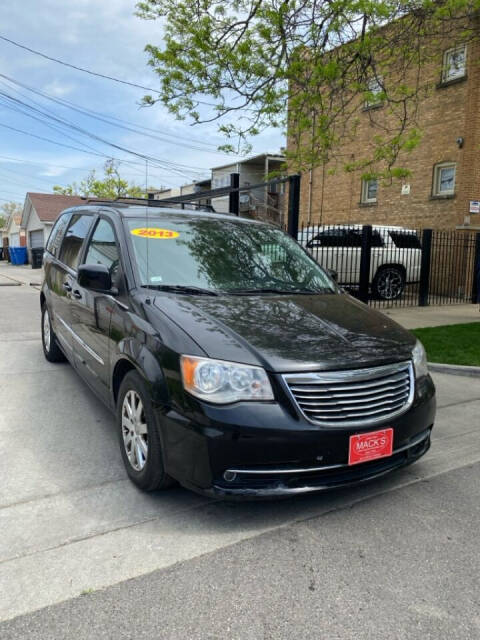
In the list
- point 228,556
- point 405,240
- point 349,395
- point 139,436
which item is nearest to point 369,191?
point 405,240

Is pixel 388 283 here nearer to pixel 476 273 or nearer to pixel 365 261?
pixel 365 261

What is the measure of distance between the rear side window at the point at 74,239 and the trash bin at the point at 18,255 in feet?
120

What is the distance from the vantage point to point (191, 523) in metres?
2.81

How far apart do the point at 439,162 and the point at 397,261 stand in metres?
5.03

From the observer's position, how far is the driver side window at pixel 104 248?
12.6ft

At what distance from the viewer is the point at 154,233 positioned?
3.92 metres

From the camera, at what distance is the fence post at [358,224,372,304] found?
37.8 ft

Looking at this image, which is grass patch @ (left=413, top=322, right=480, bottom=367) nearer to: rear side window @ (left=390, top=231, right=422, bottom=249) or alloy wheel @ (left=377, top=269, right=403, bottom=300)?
alloy wheel @ (left=377, top=269, right=403, bottom=300)

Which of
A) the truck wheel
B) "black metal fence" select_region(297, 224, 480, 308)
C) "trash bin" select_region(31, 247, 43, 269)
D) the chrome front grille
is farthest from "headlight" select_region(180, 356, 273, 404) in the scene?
"trash bin" select_region(31, 247, 43, 269)

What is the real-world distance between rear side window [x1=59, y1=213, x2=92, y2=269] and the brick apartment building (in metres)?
10.0

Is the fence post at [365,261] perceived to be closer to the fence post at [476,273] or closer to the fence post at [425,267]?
the fence post at [425,267]

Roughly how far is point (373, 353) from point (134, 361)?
4.70ft

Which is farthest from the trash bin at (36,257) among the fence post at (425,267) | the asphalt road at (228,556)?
the asphalt road at (228,556)

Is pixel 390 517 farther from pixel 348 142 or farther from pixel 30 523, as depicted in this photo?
pixel 348 142
